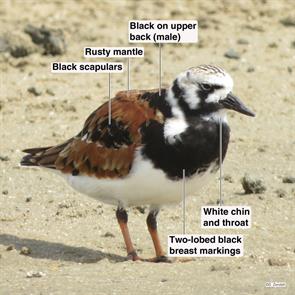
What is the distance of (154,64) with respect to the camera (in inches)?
582

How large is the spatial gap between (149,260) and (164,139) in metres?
1.05

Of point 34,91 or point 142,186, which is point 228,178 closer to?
point 142,186

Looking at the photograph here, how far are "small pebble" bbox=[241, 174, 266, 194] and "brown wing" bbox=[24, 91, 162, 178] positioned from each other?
1821 mm

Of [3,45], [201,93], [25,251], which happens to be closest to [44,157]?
[25,251]

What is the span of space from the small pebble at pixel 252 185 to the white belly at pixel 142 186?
5.97 ft

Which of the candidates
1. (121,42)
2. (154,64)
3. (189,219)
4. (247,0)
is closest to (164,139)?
(189,219)

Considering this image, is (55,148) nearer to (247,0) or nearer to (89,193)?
(89,193)

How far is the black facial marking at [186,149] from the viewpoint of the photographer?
8.45 meters

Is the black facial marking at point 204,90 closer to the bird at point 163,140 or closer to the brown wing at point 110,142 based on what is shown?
the bird at point 163,140

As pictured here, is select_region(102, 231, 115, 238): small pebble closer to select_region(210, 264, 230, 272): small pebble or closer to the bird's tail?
the bird's tail

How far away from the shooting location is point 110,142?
891 centimetres

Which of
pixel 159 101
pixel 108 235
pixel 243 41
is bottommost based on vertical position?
pixel 108 235

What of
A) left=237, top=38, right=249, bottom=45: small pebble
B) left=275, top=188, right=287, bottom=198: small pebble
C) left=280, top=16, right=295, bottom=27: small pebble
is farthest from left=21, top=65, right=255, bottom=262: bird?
left=280, top=16, right=295, bottom=27: small pebble

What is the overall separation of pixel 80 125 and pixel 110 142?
12.8 feet
